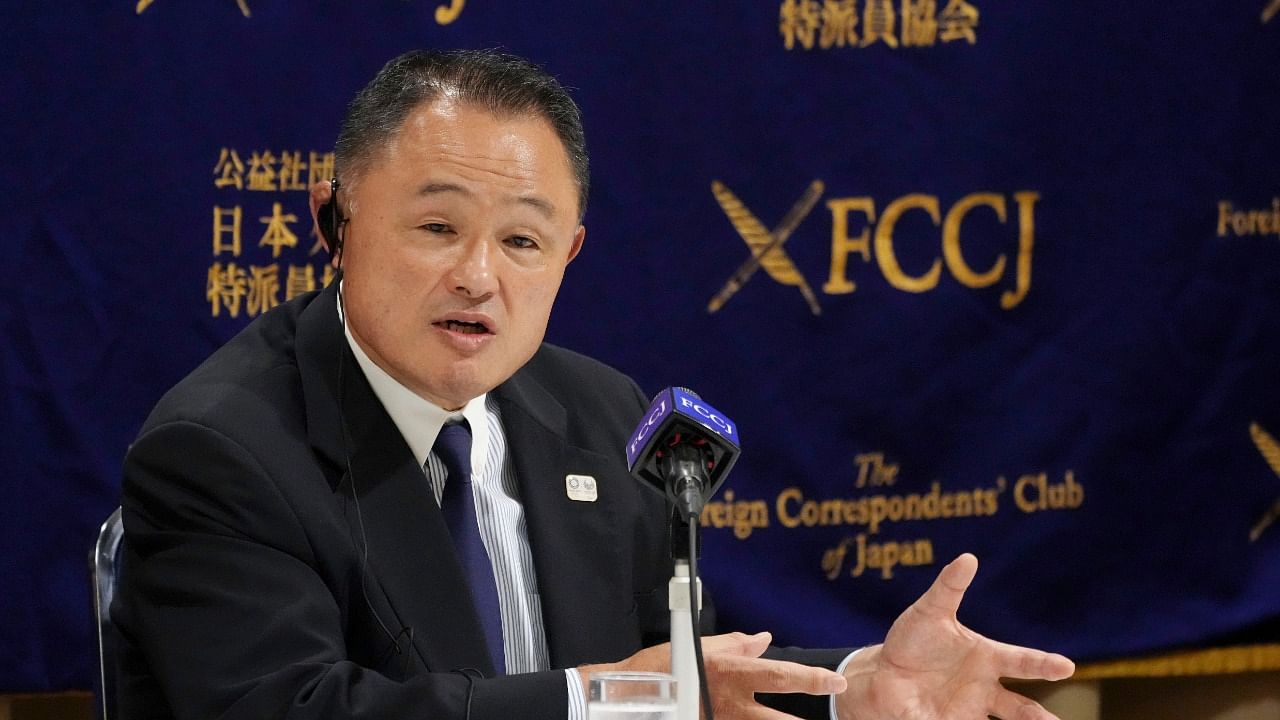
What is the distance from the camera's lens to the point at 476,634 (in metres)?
1.79

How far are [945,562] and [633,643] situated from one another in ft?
3.39

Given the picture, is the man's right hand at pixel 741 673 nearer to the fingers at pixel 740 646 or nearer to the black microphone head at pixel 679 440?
the fingers at pixel 740 646

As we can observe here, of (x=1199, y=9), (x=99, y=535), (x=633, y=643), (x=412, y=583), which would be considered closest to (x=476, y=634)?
(x=412, y=583)

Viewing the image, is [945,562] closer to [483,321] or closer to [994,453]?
[994,453]

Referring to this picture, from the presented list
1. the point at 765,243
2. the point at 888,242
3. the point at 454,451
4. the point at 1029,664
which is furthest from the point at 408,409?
the point at 888,242

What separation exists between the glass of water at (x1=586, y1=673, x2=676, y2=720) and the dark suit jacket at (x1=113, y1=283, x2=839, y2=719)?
0.20 meters

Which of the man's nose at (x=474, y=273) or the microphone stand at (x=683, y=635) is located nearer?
the microphone stand at (x=683, y=635)

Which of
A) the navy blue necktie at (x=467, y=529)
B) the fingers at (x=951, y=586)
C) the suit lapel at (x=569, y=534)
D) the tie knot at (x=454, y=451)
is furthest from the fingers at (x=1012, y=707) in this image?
the tie knot at (x=454, y=451)

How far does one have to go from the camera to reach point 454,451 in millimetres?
1954

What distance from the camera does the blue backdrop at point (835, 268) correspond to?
2586 mm

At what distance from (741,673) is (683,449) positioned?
0.93ft

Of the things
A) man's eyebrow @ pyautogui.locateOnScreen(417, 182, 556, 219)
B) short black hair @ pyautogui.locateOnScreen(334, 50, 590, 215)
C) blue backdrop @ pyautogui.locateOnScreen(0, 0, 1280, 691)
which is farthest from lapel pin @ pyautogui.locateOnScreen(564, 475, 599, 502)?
blue backdrop @ pyautogui.locateOnScreen(0, 0, 1280, 691)

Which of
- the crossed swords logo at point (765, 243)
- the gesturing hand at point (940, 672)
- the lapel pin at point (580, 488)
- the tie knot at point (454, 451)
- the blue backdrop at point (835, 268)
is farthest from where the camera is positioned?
the crossed swords logo at point (765, 243)

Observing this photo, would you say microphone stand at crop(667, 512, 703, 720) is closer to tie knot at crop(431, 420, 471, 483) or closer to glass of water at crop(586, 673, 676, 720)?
glass of water at crop(586, 673, 676, 720)
